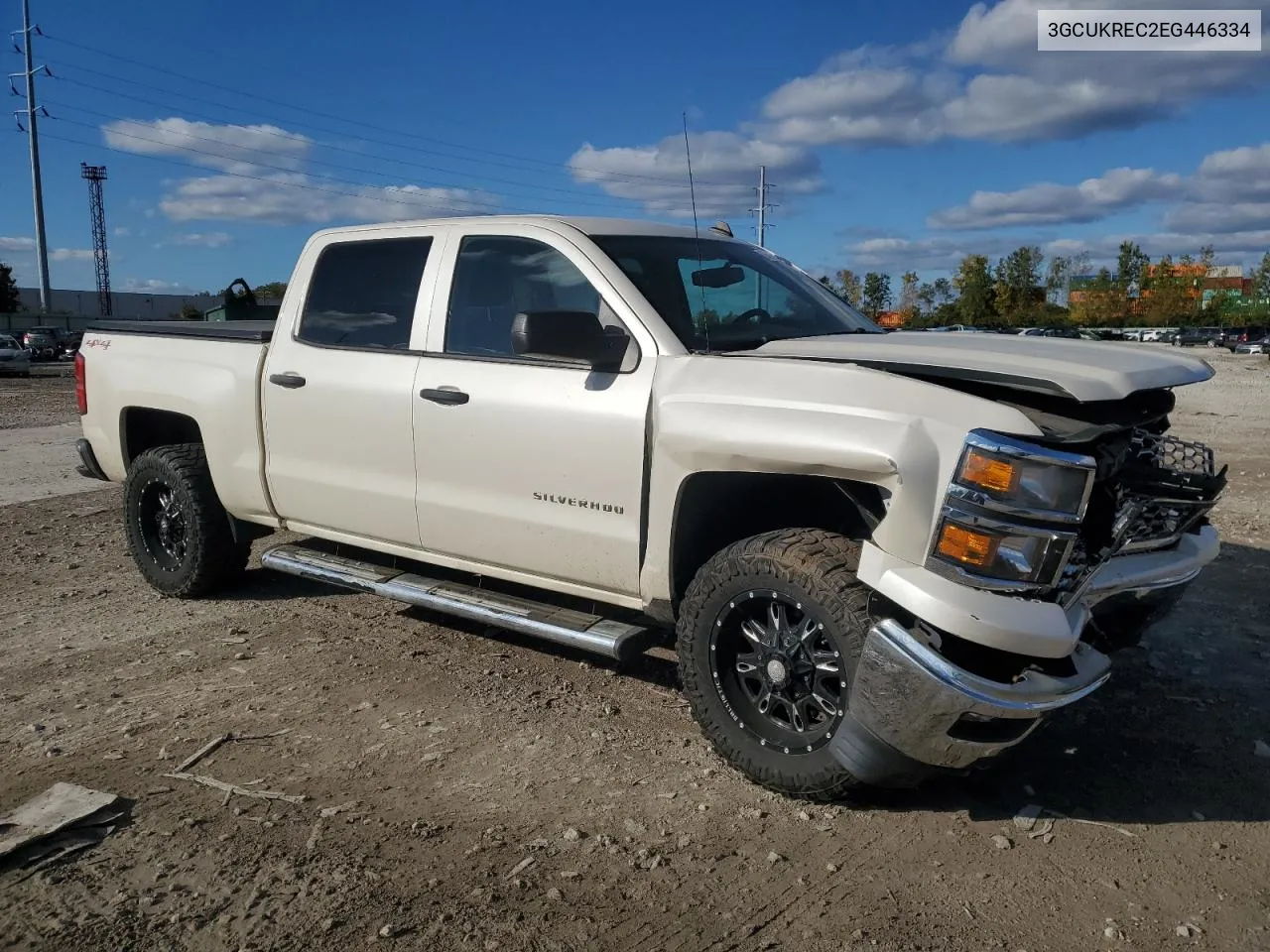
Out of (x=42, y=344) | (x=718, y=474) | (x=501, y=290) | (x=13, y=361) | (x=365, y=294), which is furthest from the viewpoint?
(x=42, y=344)

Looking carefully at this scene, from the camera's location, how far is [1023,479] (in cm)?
297

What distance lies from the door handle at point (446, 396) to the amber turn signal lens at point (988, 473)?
7.13 ft

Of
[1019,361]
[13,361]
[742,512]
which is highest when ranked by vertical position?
[1019,361]

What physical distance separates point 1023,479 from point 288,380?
3.55 m

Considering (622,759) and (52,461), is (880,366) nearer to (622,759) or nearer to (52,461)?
(622,759)

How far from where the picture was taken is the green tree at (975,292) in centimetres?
8900

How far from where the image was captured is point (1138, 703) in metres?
4.40

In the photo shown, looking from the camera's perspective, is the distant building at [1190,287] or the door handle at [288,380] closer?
the door handle at [288,380]

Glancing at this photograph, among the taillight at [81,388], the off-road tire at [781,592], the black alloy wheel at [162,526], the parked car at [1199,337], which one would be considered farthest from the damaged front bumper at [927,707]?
the parked car at [1199,337]

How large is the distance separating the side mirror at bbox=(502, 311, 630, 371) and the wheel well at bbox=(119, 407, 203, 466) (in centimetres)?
306

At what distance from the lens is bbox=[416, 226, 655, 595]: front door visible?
13.0 ft

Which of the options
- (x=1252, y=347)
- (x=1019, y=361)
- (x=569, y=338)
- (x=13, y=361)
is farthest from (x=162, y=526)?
(x=1252, y=347)

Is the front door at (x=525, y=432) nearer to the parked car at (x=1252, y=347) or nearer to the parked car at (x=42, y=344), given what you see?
the parked car at (x=42, y=344)

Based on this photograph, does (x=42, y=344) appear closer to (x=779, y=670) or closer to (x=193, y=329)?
(x=193, y=329)
